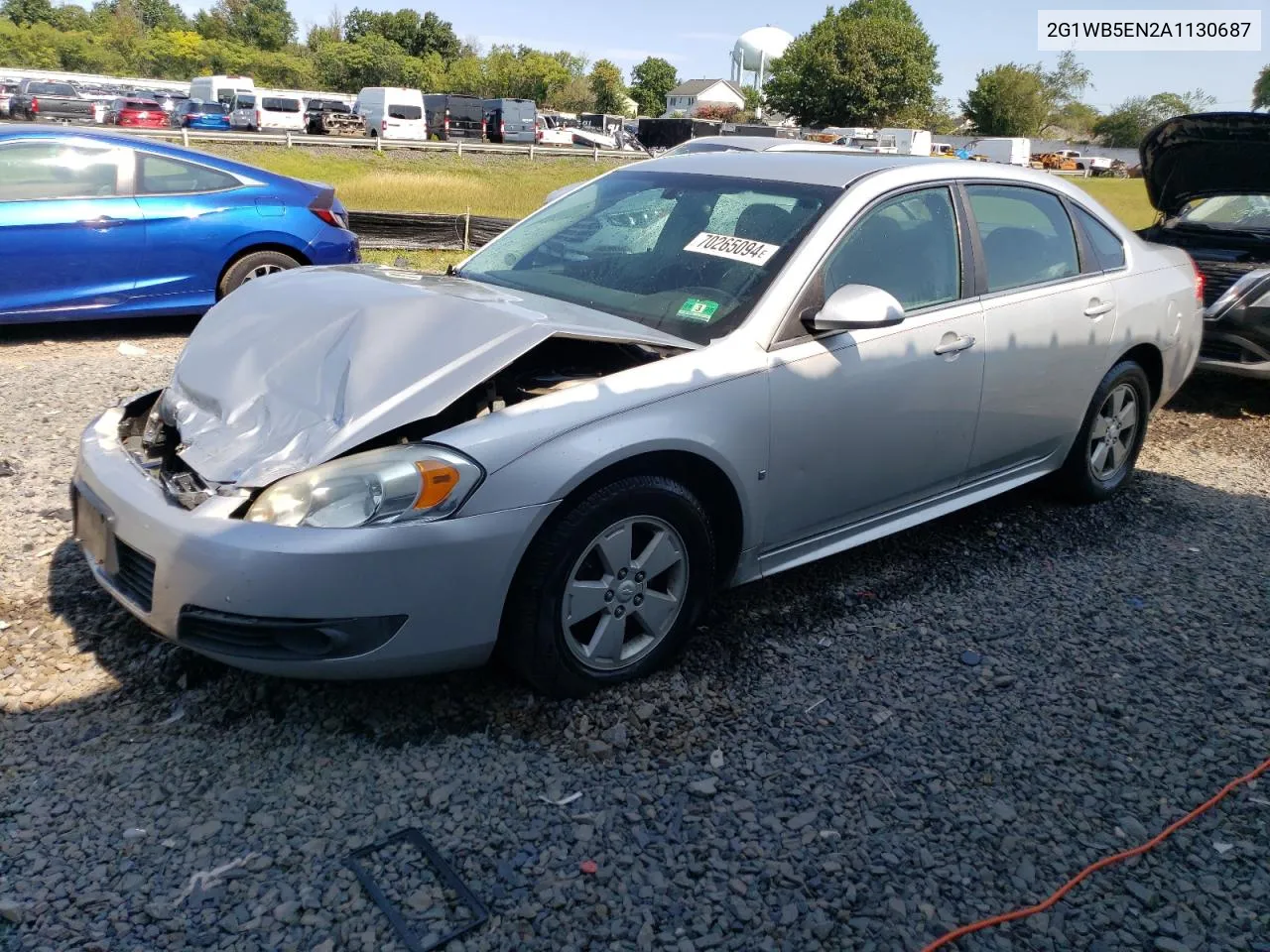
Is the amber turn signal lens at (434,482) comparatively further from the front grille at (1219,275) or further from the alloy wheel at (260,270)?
the front grille at (1219,275)

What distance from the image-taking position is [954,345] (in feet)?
12.8

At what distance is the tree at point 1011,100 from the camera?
8731 cm

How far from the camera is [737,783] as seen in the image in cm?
284

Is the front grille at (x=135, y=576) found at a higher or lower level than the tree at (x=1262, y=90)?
lower

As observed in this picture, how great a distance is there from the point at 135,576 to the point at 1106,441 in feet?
14.2

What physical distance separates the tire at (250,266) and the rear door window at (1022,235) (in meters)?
5.18

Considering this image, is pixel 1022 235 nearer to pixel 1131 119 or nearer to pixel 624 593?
pixel 624 593

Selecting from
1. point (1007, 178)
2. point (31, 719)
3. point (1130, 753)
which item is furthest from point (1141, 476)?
point (31, 719)

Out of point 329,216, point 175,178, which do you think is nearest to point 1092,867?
point 329,216

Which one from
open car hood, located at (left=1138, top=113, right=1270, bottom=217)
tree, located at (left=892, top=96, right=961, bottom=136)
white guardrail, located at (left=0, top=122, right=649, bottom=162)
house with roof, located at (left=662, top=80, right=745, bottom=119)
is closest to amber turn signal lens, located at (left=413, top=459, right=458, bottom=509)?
open car hood, located at (left=1138, top=113, right=1270, bottom=217)

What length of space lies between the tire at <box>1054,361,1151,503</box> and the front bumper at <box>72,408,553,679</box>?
10.3 feet

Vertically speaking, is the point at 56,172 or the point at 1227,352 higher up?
the point at 56,172

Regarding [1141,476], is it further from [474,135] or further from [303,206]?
[474,135]

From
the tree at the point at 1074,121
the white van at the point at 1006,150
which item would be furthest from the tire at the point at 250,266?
the tree at the point at 1074,121
